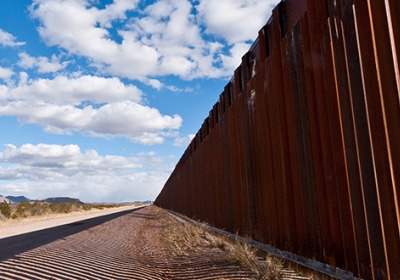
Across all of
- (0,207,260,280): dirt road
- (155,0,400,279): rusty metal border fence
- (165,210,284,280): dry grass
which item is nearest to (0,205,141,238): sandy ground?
(0,207,260,280): dirt road

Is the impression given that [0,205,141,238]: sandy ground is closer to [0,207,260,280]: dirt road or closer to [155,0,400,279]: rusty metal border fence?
[0,207,260,280]: dirt road

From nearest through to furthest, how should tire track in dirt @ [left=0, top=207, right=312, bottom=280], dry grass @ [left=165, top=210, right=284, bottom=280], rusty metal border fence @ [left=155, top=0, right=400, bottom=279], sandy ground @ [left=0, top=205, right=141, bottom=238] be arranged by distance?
rusty metal border fence @ [left=155, top=0, right=400, bottom=279] → dry grass @ [left=165, top=210, right=284, bottom=280] → tire track in dirt @ [left=0, top=207, right=312, bottom=280] → sandy ground @ [left=0, top=205, right=141, bottom=238]

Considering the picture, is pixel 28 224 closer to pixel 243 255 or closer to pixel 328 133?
pixel 243 255

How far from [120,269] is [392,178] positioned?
5626 millimetres

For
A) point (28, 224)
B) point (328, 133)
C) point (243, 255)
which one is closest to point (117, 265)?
point (243, 255)

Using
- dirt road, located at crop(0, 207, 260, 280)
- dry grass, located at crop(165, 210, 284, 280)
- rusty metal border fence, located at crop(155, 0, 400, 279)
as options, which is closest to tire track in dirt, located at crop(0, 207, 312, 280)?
dirt road, located at crop(0, 207, 260, 280)

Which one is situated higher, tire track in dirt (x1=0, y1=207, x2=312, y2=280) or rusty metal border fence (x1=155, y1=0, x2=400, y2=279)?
rusty metal border fence (x1=155, y1=0, x2=400, y2=279)

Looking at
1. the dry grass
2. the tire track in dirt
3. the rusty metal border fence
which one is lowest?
the tire track in dirt

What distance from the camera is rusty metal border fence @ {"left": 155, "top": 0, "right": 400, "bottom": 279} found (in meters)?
3.21

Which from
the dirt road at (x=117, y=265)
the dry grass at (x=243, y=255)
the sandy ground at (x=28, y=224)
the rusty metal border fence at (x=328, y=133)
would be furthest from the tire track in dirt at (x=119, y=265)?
the sandy ground at (x=28, y=224)

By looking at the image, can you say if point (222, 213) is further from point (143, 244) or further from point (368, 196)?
point (368, 196)

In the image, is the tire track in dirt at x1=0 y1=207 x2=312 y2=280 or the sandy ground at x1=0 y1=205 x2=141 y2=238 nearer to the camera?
the tire track in dirt at x1=0 y1=207 x2=312 y2=280

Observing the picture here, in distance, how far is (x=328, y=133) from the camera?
13.4 ft

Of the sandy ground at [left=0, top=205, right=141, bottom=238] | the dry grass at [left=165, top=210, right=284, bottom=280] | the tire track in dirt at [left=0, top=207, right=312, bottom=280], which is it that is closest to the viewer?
the dry grass at [left=165, top=210, right=284, bottom=280]
